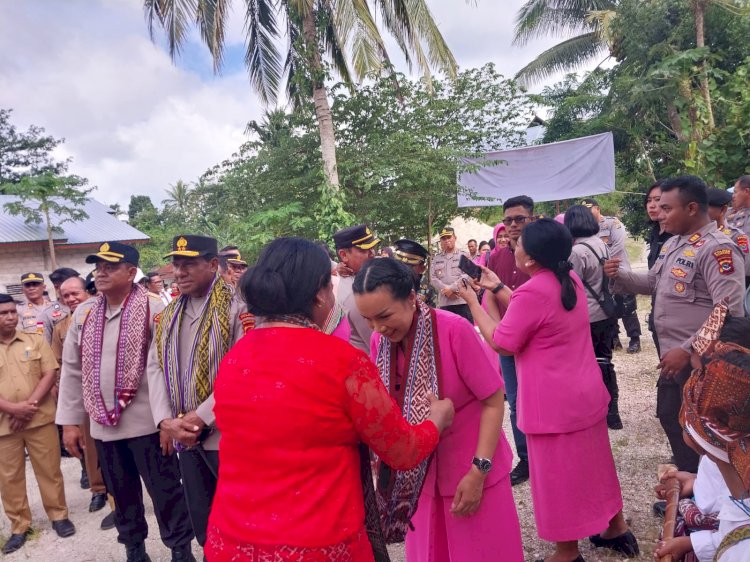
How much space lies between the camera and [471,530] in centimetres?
196

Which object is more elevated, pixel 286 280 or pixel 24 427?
pixel 286 280

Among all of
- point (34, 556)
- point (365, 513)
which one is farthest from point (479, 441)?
point (34, 556)

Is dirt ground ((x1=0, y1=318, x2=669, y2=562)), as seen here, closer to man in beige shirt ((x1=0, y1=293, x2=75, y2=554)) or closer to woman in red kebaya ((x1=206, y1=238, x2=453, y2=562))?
man in beige shirt ((x1=0, y1=293, x2=75, y2=554))

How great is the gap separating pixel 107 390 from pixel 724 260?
3565 millimetres

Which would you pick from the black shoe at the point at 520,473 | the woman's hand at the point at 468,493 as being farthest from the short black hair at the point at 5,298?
the black shoe at the point at 520,473

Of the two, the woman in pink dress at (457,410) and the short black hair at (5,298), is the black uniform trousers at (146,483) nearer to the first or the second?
the short black hair at (5,298)

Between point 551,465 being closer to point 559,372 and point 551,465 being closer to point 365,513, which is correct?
point 559,372

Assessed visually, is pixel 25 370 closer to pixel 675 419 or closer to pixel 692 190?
pixel 675 419

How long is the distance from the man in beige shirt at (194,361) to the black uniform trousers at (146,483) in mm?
295

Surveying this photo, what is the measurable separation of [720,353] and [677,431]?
4.83 feet

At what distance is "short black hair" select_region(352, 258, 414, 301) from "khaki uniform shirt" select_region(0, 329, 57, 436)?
3.60 m

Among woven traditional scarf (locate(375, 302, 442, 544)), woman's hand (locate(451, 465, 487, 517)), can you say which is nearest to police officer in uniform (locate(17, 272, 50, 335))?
woven traditional scarf (locate(375, 302, 442, 544))

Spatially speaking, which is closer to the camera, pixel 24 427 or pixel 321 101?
pixel 24 427

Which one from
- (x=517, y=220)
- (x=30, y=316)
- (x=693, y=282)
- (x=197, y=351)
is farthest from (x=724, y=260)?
(x=30, y=316)
